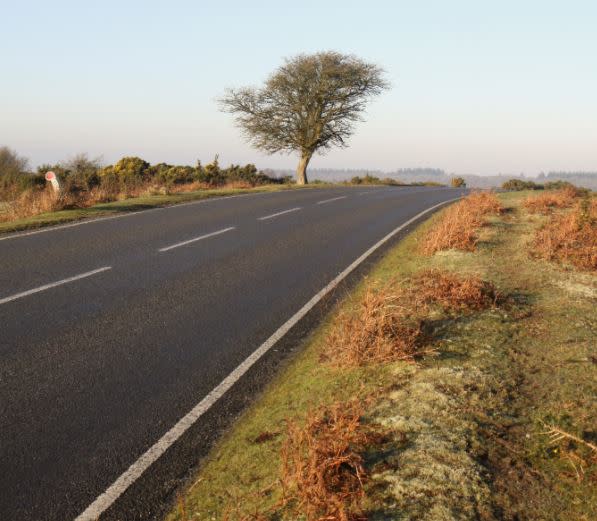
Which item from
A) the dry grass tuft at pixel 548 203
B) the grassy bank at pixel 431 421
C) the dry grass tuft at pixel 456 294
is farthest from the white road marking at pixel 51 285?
the dry grass tuft at pixel 548 203

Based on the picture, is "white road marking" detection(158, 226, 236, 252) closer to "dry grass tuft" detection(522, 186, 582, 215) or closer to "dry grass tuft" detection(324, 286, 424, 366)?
"dry grass tuft" detection(324, 286, 424, 366)

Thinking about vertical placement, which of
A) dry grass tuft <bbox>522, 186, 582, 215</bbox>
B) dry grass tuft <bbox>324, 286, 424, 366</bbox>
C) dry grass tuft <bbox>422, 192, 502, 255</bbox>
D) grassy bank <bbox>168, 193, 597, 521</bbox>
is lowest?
grassy bank <bbox>168, 193, 597, 521</bbox>

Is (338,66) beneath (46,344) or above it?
above

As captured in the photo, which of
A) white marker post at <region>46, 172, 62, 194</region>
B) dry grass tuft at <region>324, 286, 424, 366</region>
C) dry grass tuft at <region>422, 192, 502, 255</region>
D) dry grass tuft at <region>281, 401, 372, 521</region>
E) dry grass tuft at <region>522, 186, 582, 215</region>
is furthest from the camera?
white marker post at <region>46, 172, 62, 194</region>

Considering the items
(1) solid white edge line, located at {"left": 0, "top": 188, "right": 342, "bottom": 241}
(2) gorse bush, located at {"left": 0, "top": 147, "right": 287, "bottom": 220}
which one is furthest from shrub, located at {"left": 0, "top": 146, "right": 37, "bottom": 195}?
(1) solid white edge line, located at {"left": 0, "top": 188, "right": 342, "bottom": 241}

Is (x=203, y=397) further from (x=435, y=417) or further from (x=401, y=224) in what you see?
(x=401, y=224)

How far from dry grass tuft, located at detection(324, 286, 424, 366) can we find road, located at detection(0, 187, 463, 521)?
2.34 feet

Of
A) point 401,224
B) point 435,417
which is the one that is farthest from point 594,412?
point 401,224

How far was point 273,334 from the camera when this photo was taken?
6.15 meters

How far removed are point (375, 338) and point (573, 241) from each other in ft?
18.0

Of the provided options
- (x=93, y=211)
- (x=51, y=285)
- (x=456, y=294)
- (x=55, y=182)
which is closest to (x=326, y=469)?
(x=456, y=294)

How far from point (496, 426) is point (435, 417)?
41 centimetres

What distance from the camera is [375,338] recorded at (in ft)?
16.7

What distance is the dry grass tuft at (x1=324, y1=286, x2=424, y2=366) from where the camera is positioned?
4902 mm
